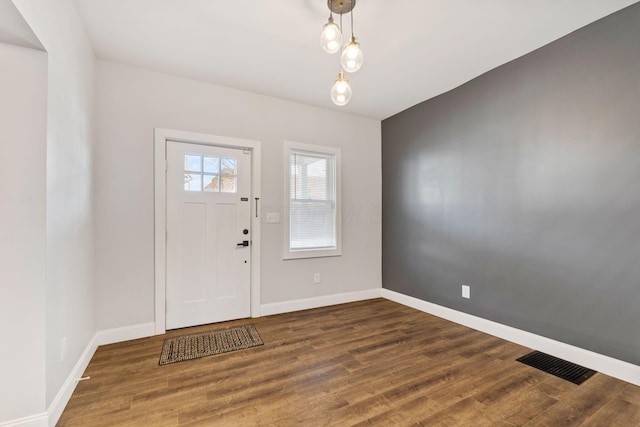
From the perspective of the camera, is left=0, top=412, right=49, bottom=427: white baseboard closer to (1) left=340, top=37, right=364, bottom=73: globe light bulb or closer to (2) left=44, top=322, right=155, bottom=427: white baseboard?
(2) left=44, top=322, right=155, bottom=427: white baseboard

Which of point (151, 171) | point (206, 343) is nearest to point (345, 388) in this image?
point (206, 343)

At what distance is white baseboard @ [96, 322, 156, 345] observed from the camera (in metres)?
2.64

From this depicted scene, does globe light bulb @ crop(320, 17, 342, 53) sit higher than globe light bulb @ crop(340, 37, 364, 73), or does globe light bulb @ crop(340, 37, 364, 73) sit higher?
globe light bulb @ crop(320, 17, 342, 53)

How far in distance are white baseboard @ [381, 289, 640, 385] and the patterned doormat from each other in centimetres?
223

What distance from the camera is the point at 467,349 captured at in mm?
2561

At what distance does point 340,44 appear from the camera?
5.65ft

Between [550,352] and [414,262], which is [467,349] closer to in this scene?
[550,352]

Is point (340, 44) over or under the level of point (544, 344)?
over

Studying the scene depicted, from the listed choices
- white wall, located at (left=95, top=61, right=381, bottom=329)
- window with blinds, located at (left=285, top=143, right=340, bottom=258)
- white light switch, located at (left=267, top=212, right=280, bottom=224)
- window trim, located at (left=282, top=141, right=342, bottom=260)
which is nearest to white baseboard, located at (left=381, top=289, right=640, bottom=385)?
white wall, located at (left=95, top=61, right=381, bottom=329)

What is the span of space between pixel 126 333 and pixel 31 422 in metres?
1.29

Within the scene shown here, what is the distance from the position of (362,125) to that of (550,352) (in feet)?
11.4

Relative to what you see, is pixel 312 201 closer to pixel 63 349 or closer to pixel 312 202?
pixel 312 202

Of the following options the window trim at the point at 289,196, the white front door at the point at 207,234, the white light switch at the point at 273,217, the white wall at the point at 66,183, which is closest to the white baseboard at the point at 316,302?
Result: the white front door at the point at 207,234

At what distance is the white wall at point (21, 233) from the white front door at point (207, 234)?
56.3 inches
